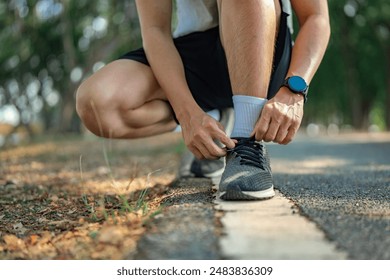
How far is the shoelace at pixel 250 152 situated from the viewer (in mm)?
1946

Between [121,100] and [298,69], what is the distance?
80cm

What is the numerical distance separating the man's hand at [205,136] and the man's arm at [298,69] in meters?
0.13

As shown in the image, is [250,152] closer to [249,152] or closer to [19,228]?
[249,152]

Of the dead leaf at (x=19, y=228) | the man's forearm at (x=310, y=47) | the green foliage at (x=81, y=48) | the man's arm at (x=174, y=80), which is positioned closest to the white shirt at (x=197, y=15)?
the man's arm at (x=174, y=80)

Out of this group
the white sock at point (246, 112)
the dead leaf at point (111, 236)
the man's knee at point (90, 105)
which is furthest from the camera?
the man's knee at point (90, 105)

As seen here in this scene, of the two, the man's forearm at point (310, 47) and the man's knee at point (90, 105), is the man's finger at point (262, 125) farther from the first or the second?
the man's knee at point (90, 105)

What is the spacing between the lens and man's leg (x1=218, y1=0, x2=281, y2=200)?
194 cm

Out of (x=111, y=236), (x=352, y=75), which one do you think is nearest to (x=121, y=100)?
(x=111, y=236)

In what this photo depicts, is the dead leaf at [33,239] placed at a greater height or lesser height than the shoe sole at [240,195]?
lesser

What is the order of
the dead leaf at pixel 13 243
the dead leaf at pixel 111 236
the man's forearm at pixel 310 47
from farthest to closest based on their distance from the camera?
the man's forearm at pixel 310 47 < the dead leaf at pixel 13 243 < the dead leaf at pixel 111 236

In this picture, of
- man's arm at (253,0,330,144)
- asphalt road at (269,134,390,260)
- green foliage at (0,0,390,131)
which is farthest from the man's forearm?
green foliage at (0,0,390,131)

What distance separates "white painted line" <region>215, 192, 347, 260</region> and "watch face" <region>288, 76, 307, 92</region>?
0.48 m

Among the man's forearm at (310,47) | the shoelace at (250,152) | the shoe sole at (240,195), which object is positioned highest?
the man's forearm at (310,47)
